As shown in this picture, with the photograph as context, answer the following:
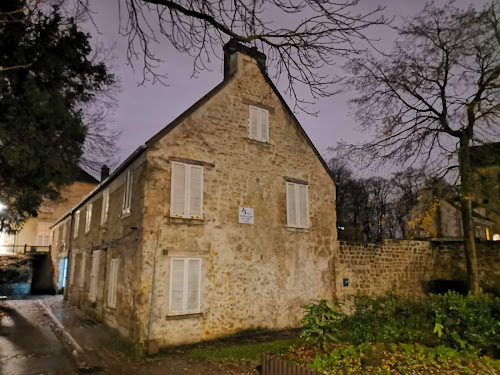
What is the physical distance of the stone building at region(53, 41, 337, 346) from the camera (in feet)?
33.9

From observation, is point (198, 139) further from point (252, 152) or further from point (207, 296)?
point (207, 296)

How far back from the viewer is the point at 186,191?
1109 centimetres

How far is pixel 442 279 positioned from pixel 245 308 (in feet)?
36.6

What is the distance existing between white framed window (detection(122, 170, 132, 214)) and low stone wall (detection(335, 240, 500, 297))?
8.26m

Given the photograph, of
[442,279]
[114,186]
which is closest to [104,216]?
[114,186]

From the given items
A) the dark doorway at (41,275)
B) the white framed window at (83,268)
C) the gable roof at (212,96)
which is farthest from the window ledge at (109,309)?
the dark doorway at (41,275)

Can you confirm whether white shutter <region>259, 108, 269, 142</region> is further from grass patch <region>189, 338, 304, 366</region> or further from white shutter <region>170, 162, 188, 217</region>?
grass patch <region>189, 338, 304, 366</region>

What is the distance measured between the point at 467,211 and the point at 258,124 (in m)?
9.84

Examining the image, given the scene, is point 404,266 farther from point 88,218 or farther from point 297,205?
point 88,218

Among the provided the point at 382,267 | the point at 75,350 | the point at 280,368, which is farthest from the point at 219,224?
the point at 382,267

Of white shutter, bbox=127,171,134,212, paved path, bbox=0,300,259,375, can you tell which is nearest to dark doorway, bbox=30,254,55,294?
paved path, bbox=0,300,259,375

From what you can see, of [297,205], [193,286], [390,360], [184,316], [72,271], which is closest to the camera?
[390,360]

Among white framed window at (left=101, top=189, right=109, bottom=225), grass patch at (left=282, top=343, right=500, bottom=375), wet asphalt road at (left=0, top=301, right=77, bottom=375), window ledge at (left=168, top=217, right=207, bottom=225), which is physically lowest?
wet asphalt road at (left=0, top=301, right=77, bottom=375)

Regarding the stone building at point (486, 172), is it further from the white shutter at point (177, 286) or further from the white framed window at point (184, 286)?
the white shutter at point (177, 286)
